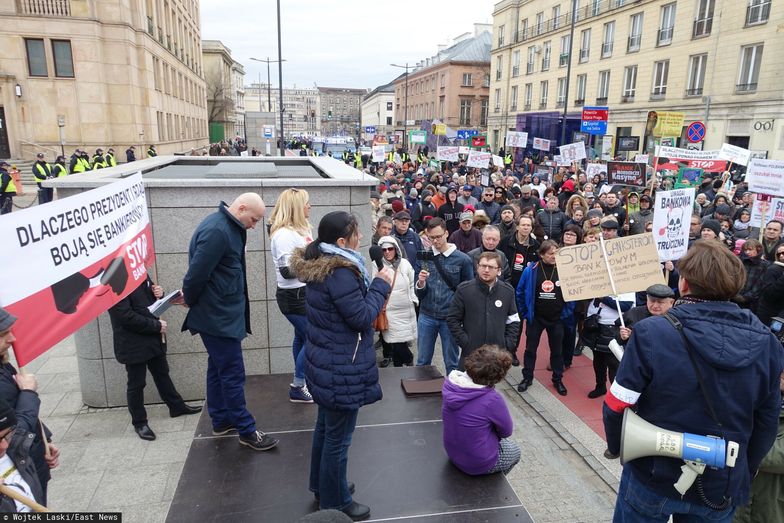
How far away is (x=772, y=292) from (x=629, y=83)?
34088 mm

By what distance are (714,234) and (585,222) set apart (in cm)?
180

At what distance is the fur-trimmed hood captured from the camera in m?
2.97

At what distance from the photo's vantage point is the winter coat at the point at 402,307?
5988 millimetres

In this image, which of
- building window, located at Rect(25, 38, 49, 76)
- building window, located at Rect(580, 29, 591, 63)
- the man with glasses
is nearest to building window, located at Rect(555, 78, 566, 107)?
building window, located at Rect(580, 29, 591, 63)

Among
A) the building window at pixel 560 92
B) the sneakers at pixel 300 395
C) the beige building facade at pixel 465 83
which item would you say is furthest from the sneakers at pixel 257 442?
the beige building facade at pixel 465 83

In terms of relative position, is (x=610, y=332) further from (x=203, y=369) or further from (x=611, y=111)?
(x=611, y=111)

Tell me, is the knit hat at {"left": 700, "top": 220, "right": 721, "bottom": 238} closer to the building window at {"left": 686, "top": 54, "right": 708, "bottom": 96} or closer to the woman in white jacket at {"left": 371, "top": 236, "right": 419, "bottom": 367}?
the woman in white jacket at {"left": 371, "top": 236, "right": 419, "bottom": 367}

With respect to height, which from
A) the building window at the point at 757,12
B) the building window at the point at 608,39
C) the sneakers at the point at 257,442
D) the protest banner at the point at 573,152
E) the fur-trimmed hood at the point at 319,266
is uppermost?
the building window at the point at 608,39

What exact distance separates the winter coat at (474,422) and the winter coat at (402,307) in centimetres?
237

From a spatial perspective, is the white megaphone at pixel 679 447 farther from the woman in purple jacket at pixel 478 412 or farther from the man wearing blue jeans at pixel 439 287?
the man wearing blue jeans at pixel 439 287

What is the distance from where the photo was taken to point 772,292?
5.84 m

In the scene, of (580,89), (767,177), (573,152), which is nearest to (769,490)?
(767,177)

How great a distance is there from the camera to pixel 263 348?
19.6 feet

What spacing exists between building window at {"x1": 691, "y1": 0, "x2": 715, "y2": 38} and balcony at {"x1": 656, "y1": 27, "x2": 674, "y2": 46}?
1936 millimetres
